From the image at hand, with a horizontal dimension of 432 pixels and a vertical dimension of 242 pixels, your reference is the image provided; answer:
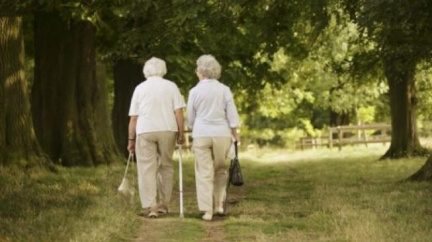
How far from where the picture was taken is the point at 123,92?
24.0m

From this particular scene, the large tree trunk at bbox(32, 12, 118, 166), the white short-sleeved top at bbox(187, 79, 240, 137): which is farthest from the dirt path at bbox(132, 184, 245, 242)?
the large tree trunk at bbox(32, 12, 118, 166)

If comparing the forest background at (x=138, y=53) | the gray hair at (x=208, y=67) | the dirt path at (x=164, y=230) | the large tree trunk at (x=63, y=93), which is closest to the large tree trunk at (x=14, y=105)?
the forest background at (x=138, y=53)

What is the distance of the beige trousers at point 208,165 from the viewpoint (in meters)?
10.2

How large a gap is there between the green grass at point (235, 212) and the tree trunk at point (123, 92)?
811 centimetres

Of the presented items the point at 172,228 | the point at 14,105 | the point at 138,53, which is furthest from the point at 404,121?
Result: the point at 172,228

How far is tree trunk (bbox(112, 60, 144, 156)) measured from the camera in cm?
2389

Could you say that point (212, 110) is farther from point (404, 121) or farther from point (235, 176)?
point (404, 121)

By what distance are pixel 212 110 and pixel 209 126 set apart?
0.72 feet

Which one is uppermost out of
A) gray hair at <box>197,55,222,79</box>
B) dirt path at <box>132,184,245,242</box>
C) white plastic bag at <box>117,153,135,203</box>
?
gray hair at <box>197,55,222,79</box>

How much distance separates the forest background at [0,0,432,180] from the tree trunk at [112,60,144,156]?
0.10 ft

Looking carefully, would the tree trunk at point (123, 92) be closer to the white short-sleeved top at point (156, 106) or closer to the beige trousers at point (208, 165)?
the white short-sleeved top at point (156, 106)

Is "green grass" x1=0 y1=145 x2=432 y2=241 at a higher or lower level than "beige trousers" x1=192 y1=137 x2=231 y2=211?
lower

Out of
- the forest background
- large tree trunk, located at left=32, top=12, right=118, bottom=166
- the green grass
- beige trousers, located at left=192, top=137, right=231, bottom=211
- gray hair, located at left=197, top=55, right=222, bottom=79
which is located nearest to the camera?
the green grass

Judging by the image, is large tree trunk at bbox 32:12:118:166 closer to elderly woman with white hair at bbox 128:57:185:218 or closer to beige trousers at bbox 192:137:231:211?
elderly woman with white hair at bbox 128:57:185:218
